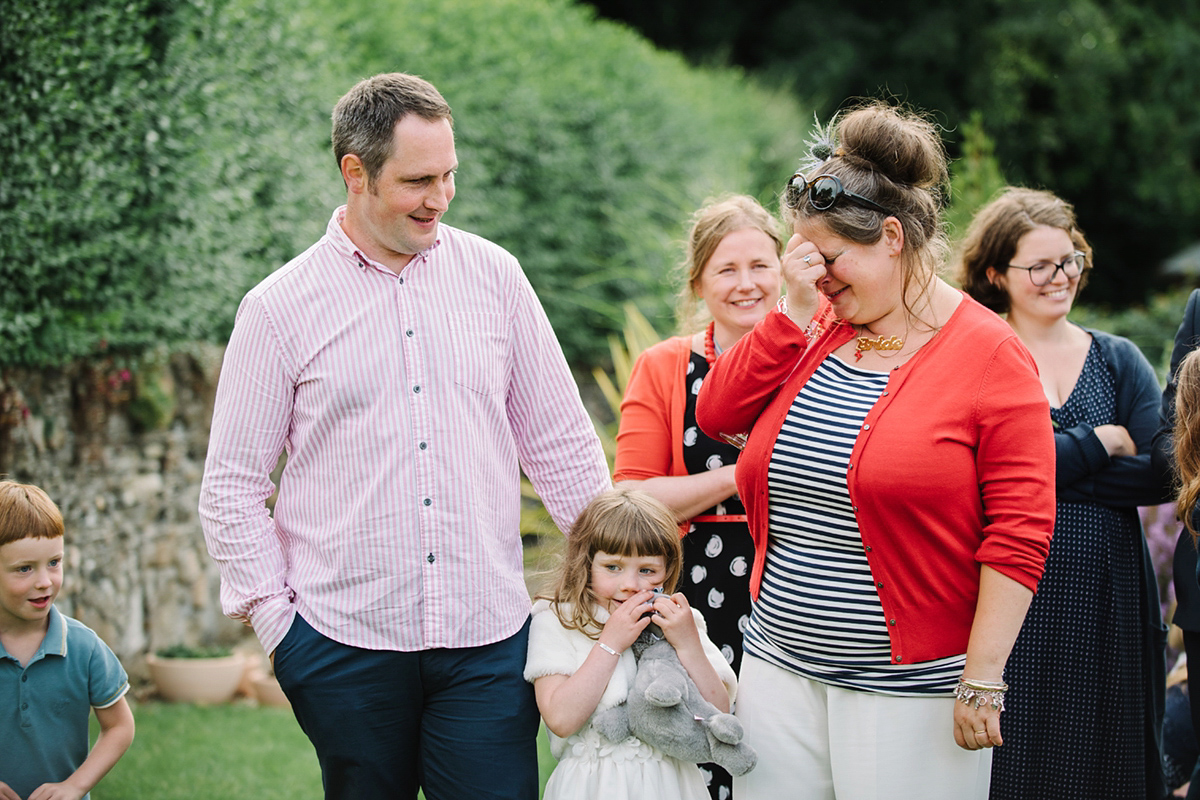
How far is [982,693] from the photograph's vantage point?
80.5 inches

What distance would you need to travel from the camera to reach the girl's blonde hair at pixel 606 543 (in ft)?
7.97

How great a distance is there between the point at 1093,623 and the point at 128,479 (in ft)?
14.1

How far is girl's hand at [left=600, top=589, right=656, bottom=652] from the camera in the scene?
234 cm

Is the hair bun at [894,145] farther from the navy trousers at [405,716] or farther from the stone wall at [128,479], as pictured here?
the stone wall at [128,479]

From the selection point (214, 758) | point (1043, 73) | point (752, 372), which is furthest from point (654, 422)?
point (1043, 73)

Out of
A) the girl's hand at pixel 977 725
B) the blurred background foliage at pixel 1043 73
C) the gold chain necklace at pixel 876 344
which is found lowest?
the girl's hand at pixel 977 725

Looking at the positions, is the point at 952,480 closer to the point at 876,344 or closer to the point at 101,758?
the point at 876,344

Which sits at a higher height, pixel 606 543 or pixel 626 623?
pixel 606 543

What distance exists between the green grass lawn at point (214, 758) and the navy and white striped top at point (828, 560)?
2711 millimetres

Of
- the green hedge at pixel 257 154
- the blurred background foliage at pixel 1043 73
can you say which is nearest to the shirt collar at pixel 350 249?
the green hedge at pixel 257 154

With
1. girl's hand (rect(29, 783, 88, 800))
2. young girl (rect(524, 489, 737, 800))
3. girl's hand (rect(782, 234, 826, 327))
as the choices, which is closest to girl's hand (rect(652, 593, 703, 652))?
young girl (rect(524, 489, 737, 800))

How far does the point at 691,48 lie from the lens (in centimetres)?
1817

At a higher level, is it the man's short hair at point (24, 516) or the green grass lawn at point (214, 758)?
the man's short hair at point (24, 516)

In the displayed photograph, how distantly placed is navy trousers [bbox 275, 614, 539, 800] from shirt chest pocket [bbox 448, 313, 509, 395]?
0.59 meters
